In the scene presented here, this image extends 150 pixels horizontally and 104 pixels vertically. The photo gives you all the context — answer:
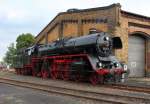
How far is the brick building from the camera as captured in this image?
28125 mm

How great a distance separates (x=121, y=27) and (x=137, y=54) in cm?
531

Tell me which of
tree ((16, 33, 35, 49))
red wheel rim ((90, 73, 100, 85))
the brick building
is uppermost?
tree ((16, 33, 35, 49))

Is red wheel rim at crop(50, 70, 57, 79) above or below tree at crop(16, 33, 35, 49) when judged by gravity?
below

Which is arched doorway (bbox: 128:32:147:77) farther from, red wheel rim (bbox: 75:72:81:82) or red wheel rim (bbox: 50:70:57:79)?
red wheel rim (bbox: 75:72:81:82)

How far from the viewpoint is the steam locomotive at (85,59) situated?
62.2 ft

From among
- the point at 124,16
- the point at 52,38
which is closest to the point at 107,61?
the point at 124,16

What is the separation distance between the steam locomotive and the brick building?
6.73m

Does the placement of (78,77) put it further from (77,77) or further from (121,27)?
(121,27)

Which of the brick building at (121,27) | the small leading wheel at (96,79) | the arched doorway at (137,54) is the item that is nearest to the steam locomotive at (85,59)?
the small leading wheel at (96,79)

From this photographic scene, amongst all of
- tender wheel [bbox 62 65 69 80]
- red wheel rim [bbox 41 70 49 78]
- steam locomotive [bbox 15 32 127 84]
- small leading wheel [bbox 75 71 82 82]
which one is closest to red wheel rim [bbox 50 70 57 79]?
steam locomotive [bbox 15 32 127 84]

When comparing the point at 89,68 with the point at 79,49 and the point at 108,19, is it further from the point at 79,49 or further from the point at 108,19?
the point at 108,19

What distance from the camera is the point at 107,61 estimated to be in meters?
19.2

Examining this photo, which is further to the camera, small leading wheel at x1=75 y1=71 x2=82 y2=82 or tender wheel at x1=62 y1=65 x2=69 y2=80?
tender wheel at x1=62 y1=65 x2=69 y2=80

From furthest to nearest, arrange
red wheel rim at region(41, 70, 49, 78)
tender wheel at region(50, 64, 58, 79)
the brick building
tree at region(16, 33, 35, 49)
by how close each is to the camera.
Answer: tree at region(16, 33, 35, 49)
the brick building
red wheel rim at region(41, 70, 49, 78)
tender wheel at region(50, 64, 58, 79)
